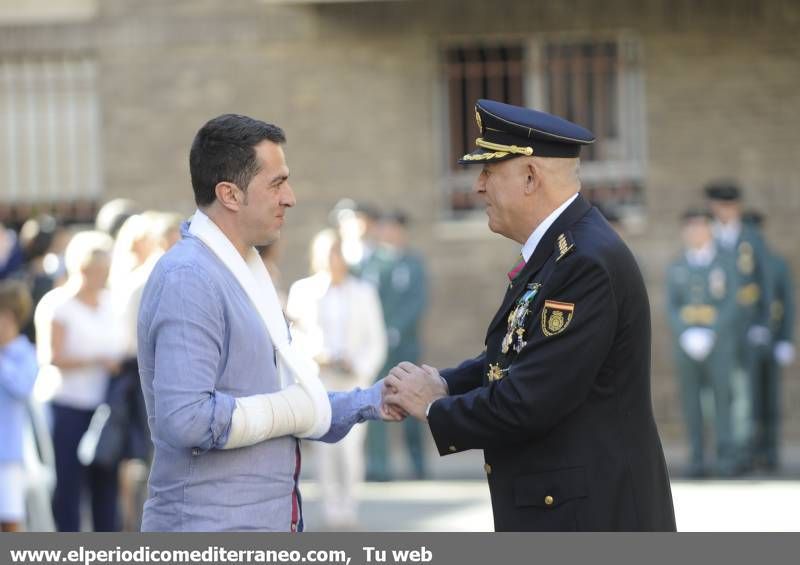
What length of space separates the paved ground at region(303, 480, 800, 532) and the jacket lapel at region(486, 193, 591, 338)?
5.28 meters

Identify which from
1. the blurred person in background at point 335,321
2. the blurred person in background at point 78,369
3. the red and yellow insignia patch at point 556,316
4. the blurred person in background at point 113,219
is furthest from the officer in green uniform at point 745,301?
the red and yellow insignia patch at point 556,316

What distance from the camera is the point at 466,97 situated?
16.5m

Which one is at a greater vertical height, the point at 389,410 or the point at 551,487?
the point at 389,410

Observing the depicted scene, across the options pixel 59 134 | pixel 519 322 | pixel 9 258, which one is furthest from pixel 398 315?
pixel 519 322

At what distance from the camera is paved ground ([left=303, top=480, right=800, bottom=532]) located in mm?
10875

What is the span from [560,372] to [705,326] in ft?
30.8

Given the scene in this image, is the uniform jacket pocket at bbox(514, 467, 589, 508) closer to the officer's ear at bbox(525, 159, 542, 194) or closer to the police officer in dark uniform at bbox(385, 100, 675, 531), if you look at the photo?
the police officer in dark uniform at bbox(385, 100, 675, 531)

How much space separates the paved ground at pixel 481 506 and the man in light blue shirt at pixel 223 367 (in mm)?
5580

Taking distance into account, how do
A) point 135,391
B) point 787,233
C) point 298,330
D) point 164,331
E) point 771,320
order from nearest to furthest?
1. point 164,331
2. point 135,391
3. point 298,330
4. point 771,320
5. point 787,233

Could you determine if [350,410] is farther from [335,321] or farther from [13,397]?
[335,321]

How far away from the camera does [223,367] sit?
4723mm
